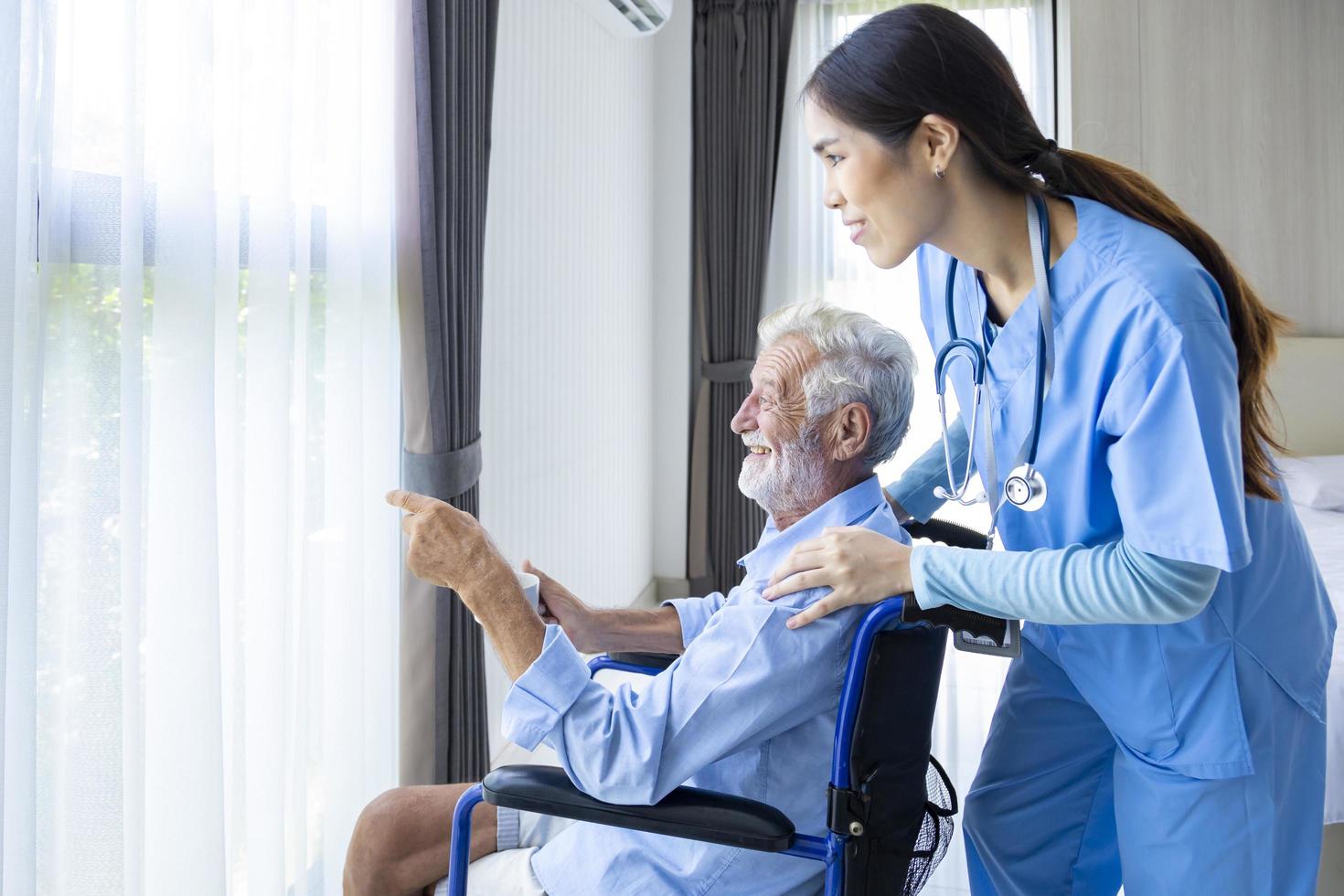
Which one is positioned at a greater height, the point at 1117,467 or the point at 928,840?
the point at 1117,467

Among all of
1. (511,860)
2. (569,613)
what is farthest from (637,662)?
(511,860)

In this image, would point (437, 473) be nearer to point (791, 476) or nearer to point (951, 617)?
point (791, 476)

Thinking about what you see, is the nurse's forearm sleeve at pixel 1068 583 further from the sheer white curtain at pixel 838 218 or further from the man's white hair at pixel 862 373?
the sheer white curtain at pixel 838 218

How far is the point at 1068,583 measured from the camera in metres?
1.09

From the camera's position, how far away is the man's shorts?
137 centimetres

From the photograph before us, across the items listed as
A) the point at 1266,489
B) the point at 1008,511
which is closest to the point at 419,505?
the point at 1008,511

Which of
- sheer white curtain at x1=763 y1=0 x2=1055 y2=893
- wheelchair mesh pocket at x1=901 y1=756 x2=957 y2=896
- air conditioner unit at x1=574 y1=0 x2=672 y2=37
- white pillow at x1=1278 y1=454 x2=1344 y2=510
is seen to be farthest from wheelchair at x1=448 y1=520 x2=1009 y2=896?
sheer white curtain at x1=763 y1=0 x2=1055 y2=893

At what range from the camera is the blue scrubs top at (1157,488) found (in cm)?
105

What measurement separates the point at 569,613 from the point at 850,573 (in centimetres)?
55

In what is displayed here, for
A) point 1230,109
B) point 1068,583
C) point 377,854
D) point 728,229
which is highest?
point 1230,109

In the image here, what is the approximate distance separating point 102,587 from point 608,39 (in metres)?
2.93

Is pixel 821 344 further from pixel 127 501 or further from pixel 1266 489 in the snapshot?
pixel 127 501

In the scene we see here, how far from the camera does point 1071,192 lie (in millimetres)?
1259

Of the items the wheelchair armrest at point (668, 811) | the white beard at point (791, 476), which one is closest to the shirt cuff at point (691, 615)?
the white beard at point (791, 476)
